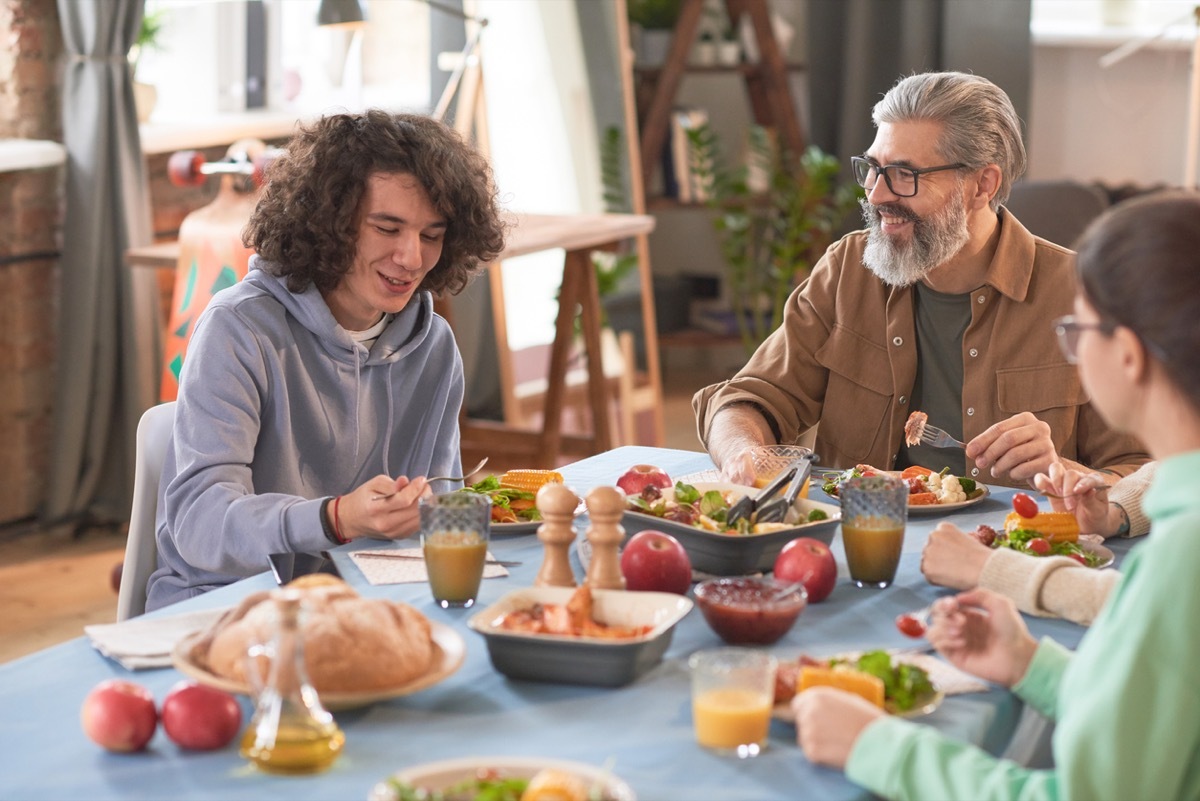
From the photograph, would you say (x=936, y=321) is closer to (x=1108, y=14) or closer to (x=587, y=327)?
(x=587, y=327)

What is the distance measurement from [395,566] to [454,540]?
212mm

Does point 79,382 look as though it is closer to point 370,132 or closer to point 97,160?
point 97,160

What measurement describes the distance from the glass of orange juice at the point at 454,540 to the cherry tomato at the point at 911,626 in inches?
18.0

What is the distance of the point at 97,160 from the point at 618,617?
127 inches

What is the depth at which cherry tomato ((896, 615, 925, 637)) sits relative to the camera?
1518 millimetres

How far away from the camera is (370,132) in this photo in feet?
7.19

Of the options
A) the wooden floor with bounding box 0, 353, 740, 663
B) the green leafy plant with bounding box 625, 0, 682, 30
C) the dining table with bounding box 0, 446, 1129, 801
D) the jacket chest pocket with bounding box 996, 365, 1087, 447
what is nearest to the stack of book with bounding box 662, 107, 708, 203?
the green leafy plant with bounding box 625, 0, 682, 30

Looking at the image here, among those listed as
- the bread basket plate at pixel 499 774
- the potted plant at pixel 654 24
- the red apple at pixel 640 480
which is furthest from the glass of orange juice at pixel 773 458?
the potted plant at pixel 654 24

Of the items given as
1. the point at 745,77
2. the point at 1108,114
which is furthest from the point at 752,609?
the point at 745,77

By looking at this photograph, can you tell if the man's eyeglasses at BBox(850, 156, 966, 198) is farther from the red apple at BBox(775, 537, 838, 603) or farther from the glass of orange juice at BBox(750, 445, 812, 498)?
the red apple at BBox(775, 537, 838, 603)

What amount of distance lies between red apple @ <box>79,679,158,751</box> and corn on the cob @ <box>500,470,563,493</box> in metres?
0.84

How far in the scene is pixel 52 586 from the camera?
391 cm

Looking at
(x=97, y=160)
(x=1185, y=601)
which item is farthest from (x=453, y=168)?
(x=97, y=160)

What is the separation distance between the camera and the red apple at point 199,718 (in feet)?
Result: 4.03
